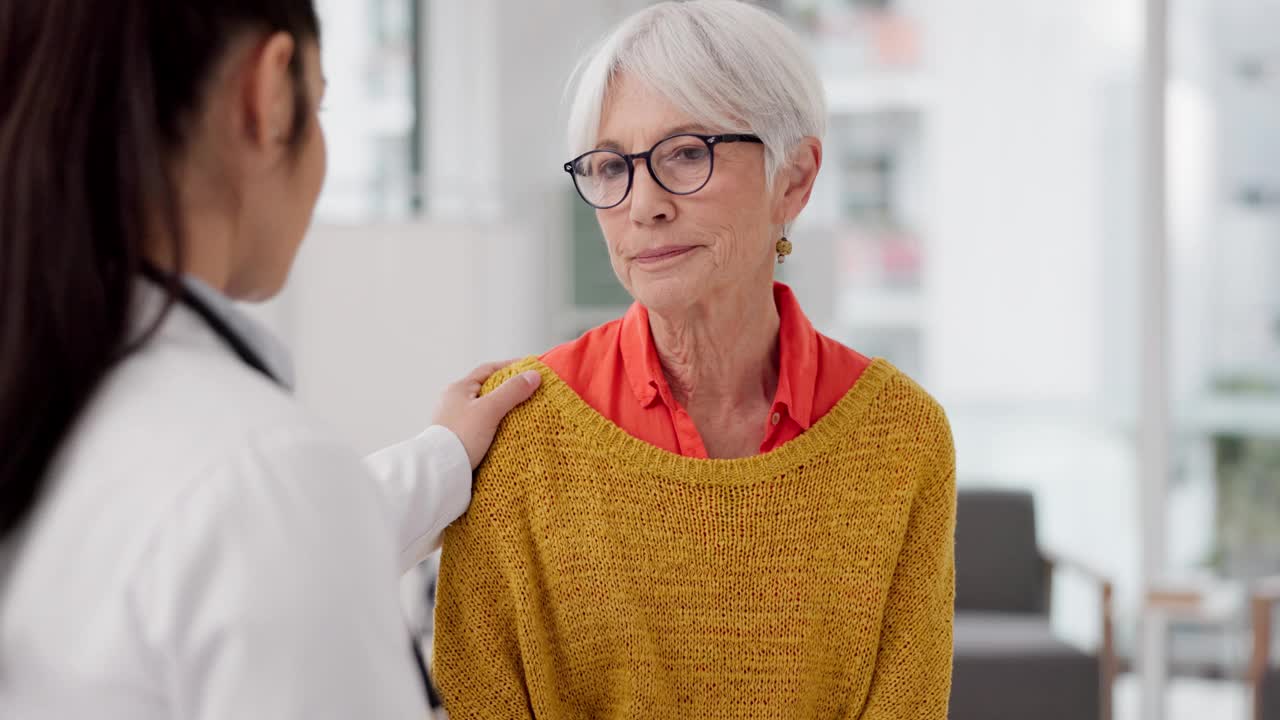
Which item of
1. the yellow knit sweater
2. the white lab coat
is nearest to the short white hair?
the yellow knit sweater

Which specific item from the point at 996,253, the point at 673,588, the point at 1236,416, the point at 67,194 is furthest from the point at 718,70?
the point at 1236,416

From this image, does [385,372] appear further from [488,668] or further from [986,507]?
[488,668]

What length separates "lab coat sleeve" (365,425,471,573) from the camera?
4.42ft

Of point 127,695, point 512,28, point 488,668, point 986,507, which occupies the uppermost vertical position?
point 512,28

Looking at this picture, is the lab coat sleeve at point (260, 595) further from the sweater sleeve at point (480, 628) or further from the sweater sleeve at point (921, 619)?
the sweater sleeve at point (921, 619)

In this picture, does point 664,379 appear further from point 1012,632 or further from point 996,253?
point 996,253

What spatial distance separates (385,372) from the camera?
13.8 ft

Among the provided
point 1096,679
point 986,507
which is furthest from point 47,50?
point 986,507

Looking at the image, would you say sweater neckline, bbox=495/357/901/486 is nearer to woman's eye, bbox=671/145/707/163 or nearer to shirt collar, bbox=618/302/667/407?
shirt collar, bbox=618/302/667/407

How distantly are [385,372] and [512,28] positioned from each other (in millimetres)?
1683

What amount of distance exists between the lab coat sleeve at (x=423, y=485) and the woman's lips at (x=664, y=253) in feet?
1.04

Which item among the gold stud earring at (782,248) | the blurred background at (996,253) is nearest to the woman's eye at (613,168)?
the gold stud earring at (782,248)

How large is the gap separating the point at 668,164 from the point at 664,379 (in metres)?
0.28

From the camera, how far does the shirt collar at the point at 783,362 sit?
5.03 ft
